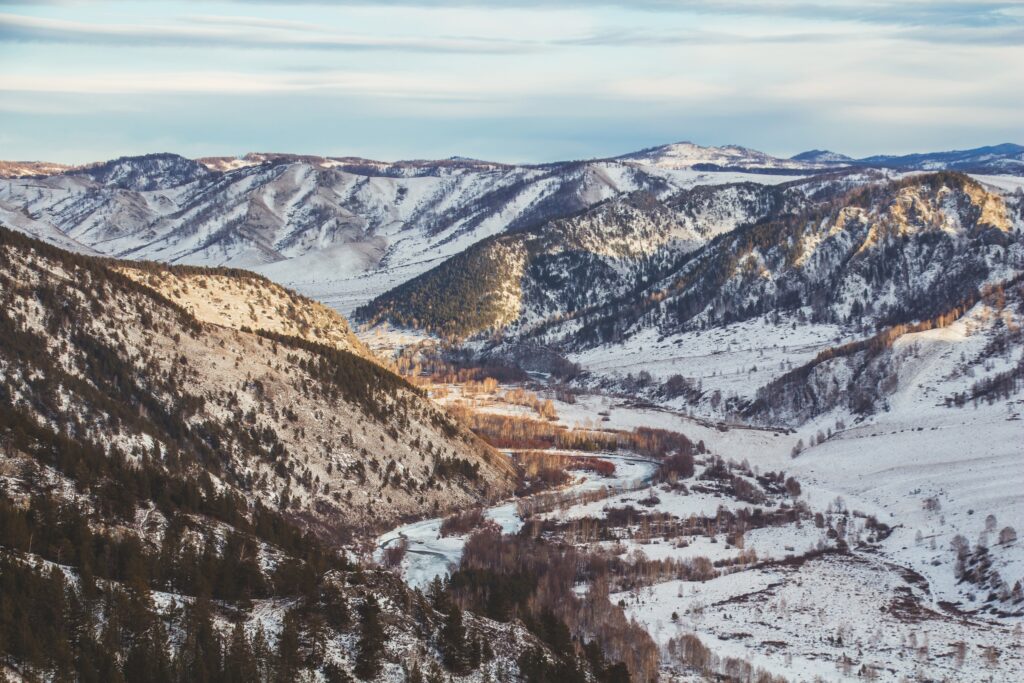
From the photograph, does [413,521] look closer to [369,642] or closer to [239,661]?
[369,642]

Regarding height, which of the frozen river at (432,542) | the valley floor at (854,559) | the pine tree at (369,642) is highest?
the pine tree at (369,642)

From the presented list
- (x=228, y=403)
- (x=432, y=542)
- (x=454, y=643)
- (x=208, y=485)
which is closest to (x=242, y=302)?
(x=228, y=403)

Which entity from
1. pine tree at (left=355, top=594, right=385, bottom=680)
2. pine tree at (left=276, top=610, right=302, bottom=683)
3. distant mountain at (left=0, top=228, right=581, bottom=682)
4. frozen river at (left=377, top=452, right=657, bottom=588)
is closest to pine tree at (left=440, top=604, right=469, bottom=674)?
distant mountain at (left=0, top=228, right=581, bottom=682)

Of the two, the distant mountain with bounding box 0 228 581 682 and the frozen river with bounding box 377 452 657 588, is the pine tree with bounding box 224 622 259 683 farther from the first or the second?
the frozen river with bounding box 377 452 657 588

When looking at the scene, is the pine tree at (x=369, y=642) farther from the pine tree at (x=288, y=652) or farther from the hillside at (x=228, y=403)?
the hillside at (x=228, y=403)

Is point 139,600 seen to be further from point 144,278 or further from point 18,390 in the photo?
point 144,278

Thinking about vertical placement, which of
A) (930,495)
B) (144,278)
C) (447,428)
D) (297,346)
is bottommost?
(930,495)

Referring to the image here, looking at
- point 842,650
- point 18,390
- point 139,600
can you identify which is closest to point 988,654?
point 842,650

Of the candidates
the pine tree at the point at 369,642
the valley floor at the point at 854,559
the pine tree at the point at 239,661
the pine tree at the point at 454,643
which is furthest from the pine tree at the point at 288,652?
the valley floor at the point at 854,559

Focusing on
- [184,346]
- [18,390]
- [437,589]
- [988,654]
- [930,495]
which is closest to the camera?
[437,589]
